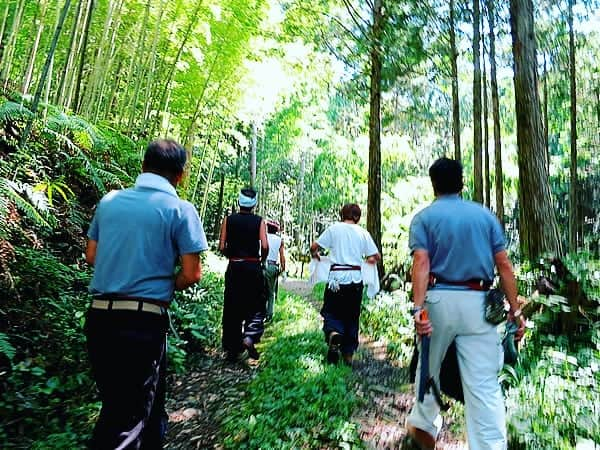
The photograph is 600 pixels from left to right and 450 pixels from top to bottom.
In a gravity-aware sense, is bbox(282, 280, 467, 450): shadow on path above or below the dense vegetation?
below

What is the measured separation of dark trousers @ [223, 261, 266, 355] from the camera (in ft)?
16.1

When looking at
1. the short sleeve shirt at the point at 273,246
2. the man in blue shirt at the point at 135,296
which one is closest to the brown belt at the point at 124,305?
the man in blue shirt at the point at 135,296

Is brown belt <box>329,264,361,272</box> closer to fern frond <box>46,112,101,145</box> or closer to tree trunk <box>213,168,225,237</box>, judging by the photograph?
fern frond <box>46,112,101,145</box>

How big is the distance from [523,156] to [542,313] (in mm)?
2076

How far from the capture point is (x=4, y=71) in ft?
18.7

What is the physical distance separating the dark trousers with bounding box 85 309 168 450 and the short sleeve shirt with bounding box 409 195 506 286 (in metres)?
1.49

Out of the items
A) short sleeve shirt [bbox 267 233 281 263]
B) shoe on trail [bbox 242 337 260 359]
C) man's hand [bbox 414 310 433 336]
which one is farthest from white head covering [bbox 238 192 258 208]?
man's hand [bbox 414 310 433 336]

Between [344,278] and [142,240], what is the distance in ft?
9.44

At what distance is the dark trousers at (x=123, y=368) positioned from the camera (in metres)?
2.16

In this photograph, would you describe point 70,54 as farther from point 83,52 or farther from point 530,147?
point 530,147

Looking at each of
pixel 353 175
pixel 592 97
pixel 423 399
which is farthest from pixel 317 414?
pixel 592 97

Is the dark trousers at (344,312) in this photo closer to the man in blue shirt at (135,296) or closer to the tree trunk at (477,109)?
the man in blue shirt at (135,296)

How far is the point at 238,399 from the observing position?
3.97 metres

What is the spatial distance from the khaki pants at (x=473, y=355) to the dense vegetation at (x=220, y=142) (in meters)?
0.55
